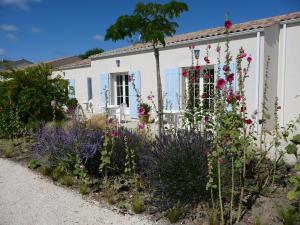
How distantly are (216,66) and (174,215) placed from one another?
654 cm

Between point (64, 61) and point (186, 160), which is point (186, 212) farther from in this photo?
point (64, 61)

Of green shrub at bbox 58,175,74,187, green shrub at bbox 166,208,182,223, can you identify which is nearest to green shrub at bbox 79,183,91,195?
green shrub at bbox 58,175,74,187

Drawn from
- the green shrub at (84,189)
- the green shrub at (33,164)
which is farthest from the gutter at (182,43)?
the green shrub at (84,189)

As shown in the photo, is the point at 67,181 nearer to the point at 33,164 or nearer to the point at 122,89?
the point at 33,164

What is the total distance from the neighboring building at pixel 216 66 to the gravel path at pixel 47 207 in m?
1.91

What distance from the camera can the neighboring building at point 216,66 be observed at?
8.02 m

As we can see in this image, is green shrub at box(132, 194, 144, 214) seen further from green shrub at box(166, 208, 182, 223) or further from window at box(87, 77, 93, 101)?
window at box(87, 77, 93, 101)

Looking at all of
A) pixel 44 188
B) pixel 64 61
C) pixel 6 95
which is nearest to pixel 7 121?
pixel 6 95

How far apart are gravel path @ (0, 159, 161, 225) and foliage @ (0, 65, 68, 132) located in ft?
12.3

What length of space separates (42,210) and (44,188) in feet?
2.73

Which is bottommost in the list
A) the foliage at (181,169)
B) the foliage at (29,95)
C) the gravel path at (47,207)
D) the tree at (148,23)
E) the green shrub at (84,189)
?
the gravel path at (47,207)

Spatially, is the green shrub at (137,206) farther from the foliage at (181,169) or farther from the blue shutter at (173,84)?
the blue shutter at (173,84)

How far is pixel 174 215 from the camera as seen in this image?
314 centimetres

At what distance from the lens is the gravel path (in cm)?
330
